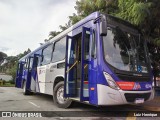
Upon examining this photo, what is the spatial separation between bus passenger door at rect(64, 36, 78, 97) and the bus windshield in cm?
155

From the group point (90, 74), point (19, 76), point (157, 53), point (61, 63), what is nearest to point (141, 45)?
point (90, 74)

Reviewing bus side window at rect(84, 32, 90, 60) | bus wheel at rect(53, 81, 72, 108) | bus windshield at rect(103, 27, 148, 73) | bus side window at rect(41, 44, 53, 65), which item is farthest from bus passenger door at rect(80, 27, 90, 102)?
bus side window at rect(41, 44, 53, 65)

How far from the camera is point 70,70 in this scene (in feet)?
27.2

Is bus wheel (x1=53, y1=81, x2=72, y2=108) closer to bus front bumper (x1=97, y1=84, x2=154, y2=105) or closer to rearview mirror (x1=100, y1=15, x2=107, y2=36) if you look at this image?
bus front bumper (x1=97, y1=84, x2=154, y2=105)

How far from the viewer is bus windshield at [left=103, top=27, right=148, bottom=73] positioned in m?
7.11

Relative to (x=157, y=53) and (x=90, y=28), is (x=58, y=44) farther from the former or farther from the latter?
(x=157, y=53)

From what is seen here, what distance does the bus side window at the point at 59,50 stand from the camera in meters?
9.30

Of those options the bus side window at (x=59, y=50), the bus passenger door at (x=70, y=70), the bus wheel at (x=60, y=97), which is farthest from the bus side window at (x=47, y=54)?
the bus passenger door at (x=70, y=70)

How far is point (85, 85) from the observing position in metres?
7.34

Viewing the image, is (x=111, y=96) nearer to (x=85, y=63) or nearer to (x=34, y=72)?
(x=85, y=63)

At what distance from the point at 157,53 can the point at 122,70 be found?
7.58 metres

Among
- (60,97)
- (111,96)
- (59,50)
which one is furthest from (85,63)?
(59,50)

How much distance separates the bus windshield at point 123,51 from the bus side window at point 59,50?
2.37 metres

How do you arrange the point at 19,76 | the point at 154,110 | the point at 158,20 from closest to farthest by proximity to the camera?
the point at 154,110
the point at 158,20
the point at 19,76
